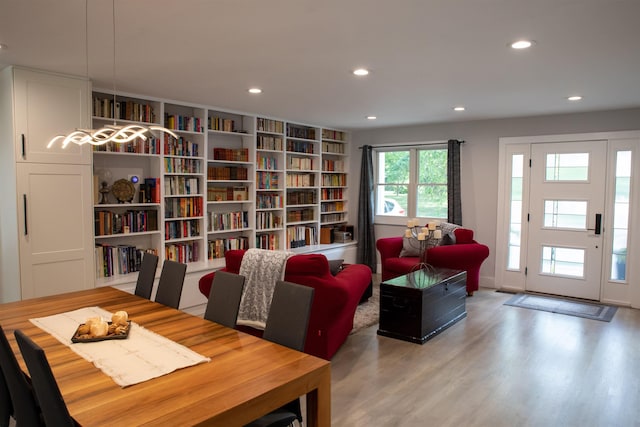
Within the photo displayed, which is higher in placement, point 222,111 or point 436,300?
point 222,111

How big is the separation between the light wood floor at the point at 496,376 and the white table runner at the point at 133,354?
124 centimetres

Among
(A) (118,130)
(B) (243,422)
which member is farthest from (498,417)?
(A) (118,130)

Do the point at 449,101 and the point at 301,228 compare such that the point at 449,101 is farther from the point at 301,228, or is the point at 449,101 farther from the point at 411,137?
the point at 301,228

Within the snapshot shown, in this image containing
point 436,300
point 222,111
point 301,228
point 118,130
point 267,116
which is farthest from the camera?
point 301,228

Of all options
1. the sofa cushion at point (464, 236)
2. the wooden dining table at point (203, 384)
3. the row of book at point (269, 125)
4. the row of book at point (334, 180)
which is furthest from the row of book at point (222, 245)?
the wooden dining table at point (203, 384)

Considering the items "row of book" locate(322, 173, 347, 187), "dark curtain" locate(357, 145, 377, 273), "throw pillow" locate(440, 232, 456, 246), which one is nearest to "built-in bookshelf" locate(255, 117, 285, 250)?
"row of book" locate(322, 173, 347, 187)

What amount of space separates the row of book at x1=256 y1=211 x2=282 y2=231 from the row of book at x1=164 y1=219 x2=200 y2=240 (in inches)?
39.5

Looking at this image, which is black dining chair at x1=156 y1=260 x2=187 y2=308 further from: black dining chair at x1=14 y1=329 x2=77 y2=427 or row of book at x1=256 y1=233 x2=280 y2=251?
row of book at x1=256 y1=233 x2=280 y2=251

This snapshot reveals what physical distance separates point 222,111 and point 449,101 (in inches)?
111

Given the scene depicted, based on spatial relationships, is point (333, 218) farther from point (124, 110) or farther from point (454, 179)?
point (124, 110)

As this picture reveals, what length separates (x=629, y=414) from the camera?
9.66 feet

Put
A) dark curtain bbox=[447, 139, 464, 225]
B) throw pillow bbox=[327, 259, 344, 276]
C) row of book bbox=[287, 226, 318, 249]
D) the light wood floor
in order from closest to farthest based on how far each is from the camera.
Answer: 1. the light wood floor
2. throw pillow bbox=[327, 259, 344, 276]
3. dark curtain bbox=[447, 139, 464, 225]
4. row of book bbox=[287, 226, 318, 249]

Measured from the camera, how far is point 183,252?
5.51 meters

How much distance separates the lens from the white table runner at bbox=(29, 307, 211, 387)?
1877mm
